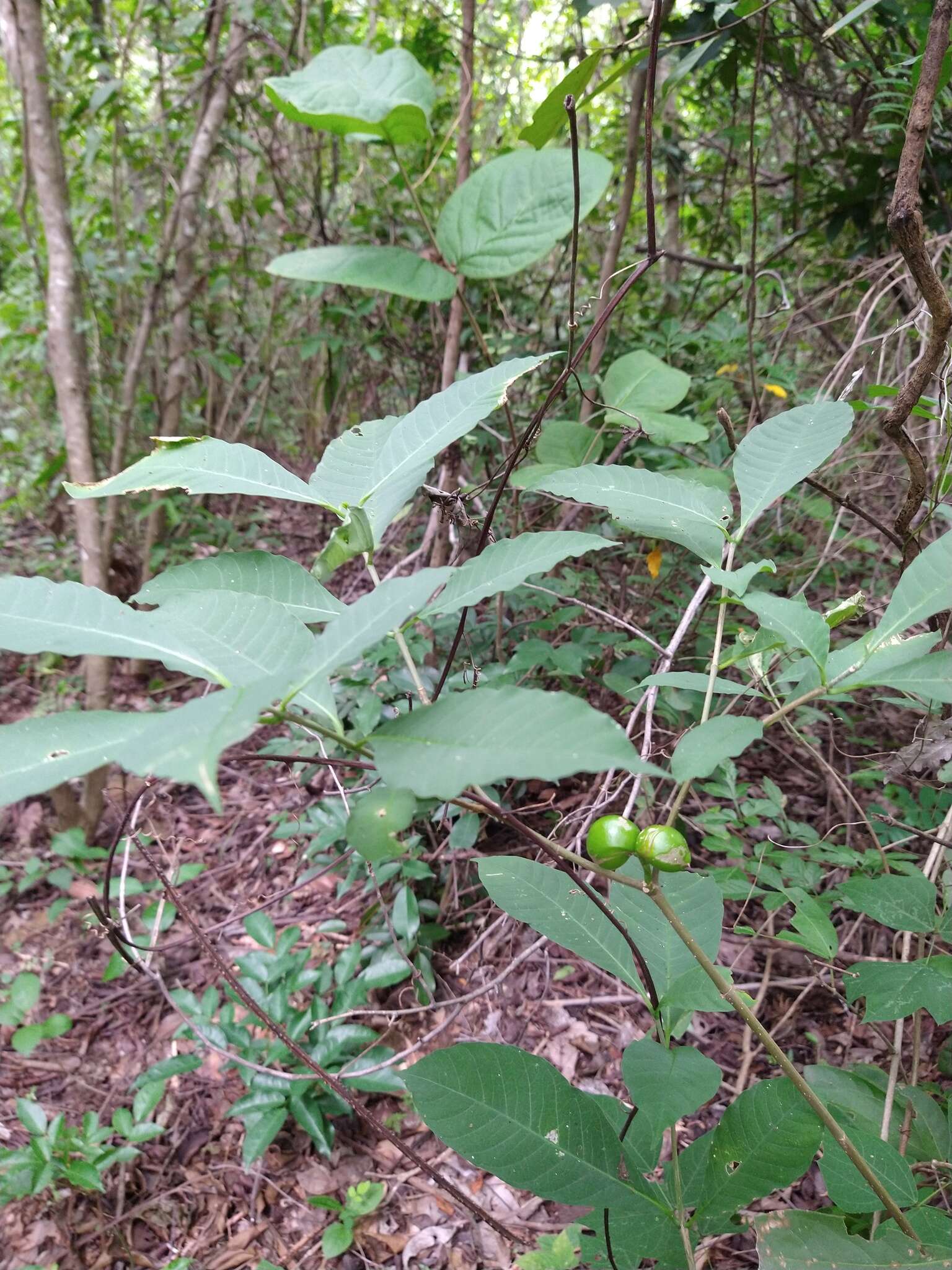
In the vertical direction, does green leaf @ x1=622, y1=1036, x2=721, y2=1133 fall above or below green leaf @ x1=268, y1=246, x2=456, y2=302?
below

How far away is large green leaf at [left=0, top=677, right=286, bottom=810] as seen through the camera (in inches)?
12.1

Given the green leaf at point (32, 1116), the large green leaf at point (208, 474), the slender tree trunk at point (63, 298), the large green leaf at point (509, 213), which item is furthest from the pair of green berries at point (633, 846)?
the slender tree trunk at point (63, 298)

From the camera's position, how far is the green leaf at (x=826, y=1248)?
24.6 inches

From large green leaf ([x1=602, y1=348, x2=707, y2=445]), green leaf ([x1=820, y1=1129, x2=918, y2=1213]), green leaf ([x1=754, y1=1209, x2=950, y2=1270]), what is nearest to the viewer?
green leaf ([x1=754, y1=1209, x2=950, y2=1270])

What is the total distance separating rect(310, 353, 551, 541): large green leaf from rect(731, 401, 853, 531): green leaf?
241 millimetres

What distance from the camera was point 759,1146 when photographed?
0.72 m

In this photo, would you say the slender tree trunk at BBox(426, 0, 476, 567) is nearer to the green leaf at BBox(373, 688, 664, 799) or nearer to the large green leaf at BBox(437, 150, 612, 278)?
the large green leaf at BBox(437, 150, 612, 278)

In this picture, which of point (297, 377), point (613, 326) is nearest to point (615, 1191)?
point (613, 326)

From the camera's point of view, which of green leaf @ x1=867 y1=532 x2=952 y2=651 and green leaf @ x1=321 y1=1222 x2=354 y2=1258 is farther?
green leaf @ x1=321 y1=1222 x2=354 y2=1258

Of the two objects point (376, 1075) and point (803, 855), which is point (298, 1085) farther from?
point (803, 855)

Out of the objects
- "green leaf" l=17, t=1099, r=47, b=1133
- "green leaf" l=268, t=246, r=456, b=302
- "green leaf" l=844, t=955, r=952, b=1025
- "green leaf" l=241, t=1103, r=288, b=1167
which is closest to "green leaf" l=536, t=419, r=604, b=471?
"green leaf" l=268, t=246, r=456, b=302

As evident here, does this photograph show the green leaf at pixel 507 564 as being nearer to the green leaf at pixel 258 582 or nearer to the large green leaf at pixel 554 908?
the green leaf at pixel 258 582

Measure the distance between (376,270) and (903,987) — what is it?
1.25m

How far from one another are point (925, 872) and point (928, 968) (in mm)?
297
